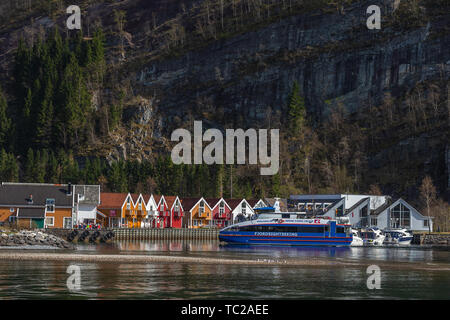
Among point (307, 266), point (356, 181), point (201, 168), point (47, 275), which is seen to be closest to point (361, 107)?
point (356, 181)

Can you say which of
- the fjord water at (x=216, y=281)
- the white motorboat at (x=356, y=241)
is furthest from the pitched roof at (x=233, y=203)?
the fjord water at (x=216, y=281)

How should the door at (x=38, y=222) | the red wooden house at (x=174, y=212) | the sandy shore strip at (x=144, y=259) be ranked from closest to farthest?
the sandy shore strip at (x=144, y=259) < the door at (x=38, y=222) < the red wooden house at (x=174, y=212)

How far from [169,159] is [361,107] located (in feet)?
217

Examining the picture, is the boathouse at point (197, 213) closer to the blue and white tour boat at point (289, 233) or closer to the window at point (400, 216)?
the blue and white tour boat at point (289, 233)

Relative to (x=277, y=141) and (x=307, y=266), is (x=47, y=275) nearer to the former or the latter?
(x=307, y=266)

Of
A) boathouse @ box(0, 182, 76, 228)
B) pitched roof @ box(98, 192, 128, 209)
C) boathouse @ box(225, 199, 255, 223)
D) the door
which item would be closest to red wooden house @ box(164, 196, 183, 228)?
pitched roof @ box(98, 192, 128, 209)

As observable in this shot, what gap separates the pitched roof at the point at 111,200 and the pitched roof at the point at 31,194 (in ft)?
43.9

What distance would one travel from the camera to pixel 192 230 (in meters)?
120

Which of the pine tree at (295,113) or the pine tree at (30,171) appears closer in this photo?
the pine tree at (30,171)

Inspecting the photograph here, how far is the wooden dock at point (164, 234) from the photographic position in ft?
366

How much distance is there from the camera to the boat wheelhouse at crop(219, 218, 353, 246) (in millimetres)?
99812

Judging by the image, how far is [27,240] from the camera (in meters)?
80.8

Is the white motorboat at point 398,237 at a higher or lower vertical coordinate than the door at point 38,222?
lower
